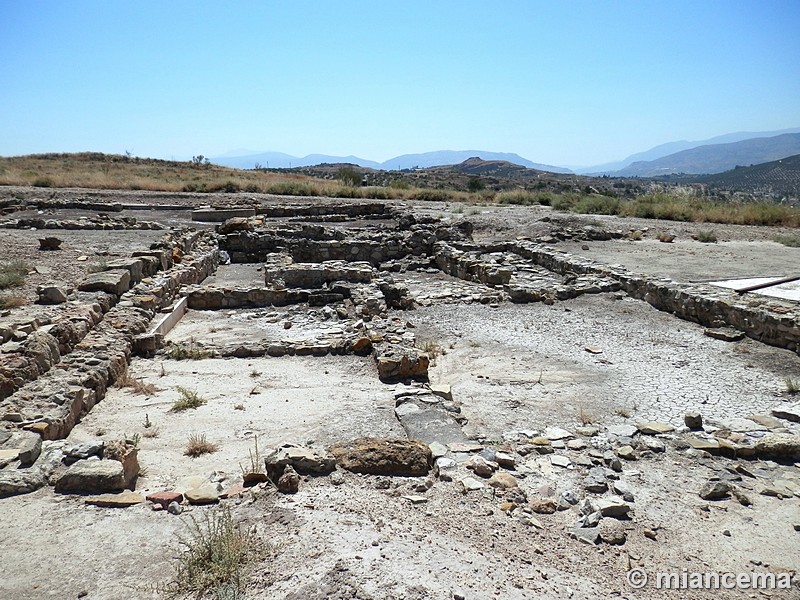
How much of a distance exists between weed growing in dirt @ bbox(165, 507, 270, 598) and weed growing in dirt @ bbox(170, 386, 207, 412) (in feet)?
8.19

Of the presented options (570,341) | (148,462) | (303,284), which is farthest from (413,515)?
(303,284)

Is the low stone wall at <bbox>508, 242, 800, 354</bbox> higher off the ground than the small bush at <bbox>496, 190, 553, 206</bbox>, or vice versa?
the small bush at <bbox>496, 190, 553, 206</bbox>

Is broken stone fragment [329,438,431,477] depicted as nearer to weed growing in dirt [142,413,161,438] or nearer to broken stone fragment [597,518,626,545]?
broken stone fragment [597,518,626,545]

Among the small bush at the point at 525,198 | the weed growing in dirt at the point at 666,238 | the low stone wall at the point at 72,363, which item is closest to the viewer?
the low stone wall at the point at 72,363

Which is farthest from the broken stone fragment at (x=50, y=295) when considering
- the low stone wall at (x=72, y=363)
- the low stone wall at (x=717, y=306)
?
the low stone wall at (x=717, y=306)

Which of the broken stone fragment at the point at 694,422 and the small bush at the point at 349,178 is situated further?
the small bush at the point at 349,178

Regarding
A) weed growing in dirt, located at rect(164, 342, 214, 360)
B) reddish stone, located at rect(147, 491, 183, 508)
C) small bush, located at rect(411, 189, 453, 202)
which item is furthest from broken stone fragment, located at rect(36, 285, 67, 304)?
small bush, located at rect(411, 189, 453, 202)

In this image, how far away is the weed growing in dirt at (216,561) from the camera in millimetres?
2783

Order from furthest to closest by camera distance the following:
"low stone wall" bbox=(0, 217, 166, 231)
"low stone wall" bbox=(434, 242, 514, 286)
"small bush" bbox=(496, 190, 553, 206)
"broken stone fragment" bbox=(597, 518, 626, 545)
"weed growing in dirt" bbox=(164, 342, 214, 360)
→ "small bush" bbox=(496, 190, 553, 206) → "low stone wall" bbox=(0, 217, 166, 231) → "low stone wall" bbox=(434, 242, 514, 286) → "weed growing in dirt" bbox=(164, 342, 214, 360) → "broken stone fragment" bbox=(597, 518, 626, 545)

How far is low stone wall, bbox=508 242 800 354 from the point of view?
7.80 m

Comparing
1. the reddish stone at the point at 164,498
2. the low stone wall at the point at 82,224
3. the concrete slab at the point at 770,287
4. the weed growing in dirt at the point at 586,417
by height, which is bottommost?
the weed growing in dirt at the point at 586,417

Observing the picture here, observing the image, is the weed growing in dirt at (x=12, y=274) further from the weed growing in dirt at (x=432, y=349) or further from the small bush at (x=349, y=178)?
the small bush at (x=349, y=178)

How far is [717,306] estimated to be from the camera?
28.9 feet

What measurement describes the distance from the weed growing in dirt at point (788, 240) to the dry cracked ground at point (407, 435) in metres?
4.03
